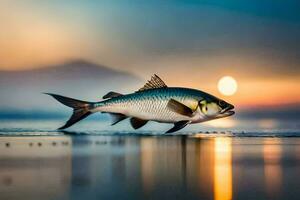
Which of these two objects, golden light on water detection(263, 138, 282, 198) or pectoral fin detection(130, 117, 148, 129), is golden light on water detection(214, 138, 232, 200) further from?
pectoral fin detection(130, 117, 148, 129)

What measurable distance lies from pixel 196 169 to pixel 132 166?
21.5 inches

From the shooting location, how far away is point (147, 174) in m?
3.96

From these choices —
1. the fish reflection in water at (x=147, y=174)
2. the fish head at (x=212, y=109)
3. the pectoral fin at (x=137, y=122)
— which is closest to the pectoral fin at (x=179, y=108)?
the fish head at (x=212, y=109)

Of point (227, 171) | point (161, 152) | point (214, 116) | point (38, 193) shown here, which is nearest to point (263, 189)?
point (227, 171)

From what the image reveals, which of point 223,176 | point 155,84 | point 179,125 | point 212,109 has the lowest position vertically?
point 223,176

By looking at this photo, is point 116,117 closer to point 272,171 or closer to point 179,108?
point 179,108

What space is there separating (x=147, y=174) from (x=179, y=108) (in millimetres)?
1313

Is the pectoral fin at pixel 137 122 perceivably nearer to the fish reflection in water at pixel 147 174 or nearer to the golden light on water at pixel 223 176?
the fish reflection in water at pixel 147 174

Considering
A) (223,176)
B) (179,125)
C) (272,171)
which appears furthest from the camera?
(179,125)

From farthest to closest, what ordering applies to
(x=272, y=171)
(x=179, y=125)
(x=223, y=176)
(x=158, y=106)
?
1. (x=158, y=106)
2. (x=179, y=125)
3. (x=272, y=171)
4. (x=223, y=176)

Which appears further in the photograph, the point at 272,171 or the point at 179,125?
the point at 179,125

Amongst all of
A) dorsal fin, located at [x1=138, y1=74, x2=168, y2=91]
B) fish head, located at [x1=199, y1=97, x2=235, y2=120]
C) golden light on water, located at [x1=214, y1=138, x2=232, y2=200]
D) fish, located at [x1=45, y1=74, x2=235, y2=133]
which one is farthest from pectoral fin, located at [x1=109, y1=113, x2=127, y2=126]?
golden light on water, located at [x1=214, y1=138, x2=232, y2=200]

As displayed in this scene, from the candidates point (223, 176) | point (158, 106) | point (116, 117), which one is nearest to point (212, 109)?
point (158, 106)

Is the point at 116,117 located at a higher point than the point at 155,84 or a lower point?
lower
